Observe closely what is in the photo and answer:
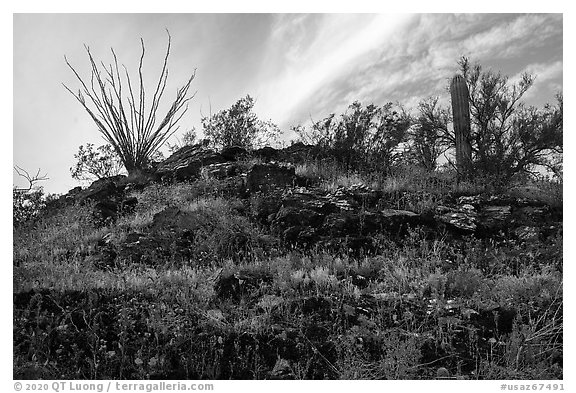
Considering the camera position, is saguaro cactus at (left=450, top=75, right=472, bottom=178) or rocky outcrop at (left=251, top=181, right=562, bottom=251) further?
saguaro cactus at (left=450, top=75, right=472, bottom=178)

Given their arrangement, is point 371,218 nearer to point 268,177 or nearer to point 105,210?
point 268,177

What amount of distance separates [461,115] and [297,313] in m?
9.29

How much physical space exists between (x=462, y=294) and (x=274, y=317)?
2.19 metres

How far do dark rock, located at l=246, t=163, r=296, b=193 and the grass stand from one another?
243 centimetres

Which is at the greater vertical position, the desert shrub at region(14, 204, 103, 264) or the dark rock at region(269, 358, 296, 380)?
the desert shrub at region(14, 204, 103, 264)

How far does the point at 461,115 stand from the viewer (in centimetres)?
1295

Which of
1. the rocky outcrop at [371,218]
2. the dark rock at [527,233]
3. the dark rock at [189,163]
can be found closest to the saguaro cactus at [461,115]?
the rocky outcrop at [371,218]

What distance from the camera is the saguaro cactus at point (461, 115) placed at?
1249cm

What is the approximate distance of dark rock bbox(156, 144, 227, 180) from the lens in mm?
12641

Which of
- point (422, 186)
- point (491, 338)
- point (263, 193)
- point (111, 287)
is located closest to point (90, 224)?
point (263, 193)

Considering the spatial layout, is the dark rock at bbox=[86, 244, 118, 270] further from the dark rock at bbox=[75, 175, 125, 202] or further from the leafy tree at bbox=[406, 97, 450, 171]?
the leafy tree at bbox=[406, 97, 450, 171]

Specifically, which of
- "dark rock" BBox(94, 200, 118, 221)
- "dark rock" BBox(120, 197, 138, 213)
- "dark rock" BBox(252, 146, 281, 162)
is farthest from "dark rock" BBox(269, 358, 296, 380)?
"dark rock" BBox(252, 146, 281, 162)
